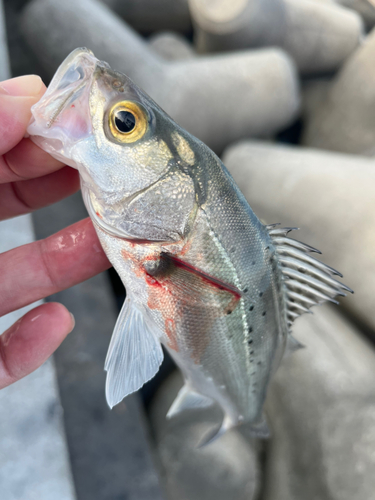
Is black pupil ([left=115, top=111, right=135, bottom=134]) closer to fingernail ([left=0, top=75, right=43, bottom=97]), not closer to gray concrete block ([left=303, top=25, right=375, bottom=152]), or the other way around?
fingernail ([left=0, top=75, right=43, bottom=97])

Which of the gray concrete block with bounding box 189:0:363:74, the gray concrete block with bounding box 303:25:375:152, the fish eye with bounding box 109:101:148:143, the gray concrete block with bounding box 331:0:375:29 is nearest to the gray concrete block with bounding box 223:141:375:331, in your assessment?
the gray concrete block with bounding box 303:25:375:152

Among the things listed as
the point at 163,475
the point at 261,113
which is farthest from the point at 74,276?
the point at 261,113

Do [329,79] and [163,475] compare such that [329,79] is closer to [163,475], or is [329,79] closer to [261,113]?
[261,113]

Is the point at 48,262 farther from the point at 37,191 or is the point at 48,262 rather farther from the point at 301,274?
the point at 301,274

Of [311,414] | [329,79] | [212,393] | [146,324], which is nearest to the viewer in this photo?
[146,324]

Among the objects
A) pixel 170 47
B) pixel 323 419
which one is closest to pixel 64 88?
pixel 323 419
